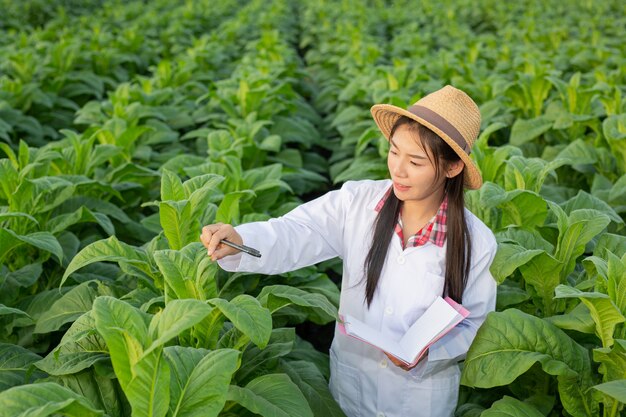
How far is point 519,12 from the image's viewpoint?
15609 millimetres

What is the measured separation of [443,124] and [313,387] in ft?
3.50

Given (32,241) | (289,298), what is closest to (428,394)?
(289,298)

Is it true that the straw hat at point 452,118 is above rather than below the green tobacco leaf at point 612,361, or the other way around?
above

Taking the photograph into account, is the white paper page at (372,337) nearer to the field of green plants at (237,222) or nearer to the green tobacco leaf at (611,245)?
the field of green plants at (237,222)

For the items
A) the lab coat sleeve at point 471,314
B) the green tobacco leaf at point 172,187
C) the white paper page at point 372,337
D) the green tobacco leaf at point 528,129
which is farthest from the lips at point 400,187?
the green tobacco leaf at point 528,129

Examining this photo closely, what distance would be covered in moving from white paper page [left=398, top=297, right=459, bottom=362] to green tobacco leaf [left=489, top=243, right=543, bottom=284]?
223 mm

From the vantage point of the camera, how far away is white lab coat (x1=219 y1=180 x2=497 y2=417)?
2365mm

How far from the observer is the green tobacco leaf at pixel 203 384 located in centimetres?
181

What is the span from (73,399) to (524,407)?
142 cm

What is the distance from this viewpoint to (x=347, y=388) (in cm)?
A: 256

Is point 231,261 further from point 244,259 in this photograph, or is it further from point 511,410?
point 511,410

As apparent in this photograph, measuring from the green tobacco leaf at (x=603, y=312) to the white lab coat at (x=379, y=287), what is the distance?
34 cm

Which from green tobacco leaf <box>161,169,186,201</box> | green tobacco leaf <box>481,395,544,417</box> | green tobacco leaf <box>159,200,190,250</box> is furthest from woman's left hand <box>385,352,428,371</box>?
green tobacco leaf <box>161,169,186,201</box>

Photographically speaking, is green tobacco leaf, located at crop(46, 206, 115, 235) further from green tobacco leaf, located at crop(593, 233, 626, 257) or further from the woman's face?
green tobacco leaf, located at crop(593, 233, 626, 257)
